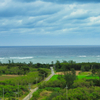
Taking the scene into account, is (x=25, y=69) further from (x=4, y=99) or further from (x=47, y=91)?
(x=4, y=99)

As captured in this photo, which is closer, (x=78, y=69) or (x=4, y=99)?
(x=4, y=99)

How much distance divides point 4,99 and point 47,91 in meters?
7.58

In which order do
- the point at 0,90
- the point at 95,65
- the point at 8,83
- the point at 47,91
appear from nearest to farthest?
the point at 0,90
the point at 47,91
the point at 8,83
the point at 95,65

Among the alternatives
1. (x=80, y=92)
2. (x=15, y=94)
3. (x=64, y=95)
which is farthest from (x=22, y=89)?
(x=80, y=92)

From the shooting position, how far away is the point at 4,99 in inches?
891

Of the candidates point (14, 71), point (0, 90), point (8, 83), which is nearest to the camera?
point (0, 90)

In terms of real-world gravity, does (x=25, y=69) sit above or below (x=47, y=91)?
above

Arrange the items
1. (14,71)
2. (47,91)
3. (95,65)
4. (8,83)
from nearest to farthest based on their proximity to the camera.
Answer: (47,91)
(8,83)
(14,71)
(95,65)

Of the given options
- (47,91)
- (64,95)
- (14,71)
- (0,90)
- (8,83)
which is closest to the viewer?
(64,95)

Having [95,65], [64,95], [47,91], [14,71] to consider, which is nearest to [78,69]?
[95,65]

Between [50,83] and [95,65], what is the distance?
26972 mm

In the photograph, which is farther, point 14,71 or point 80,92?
point 14,71

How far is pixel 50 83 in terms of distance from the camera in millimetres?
29688

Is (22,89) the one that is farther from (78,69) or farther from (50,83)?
(78,69)
